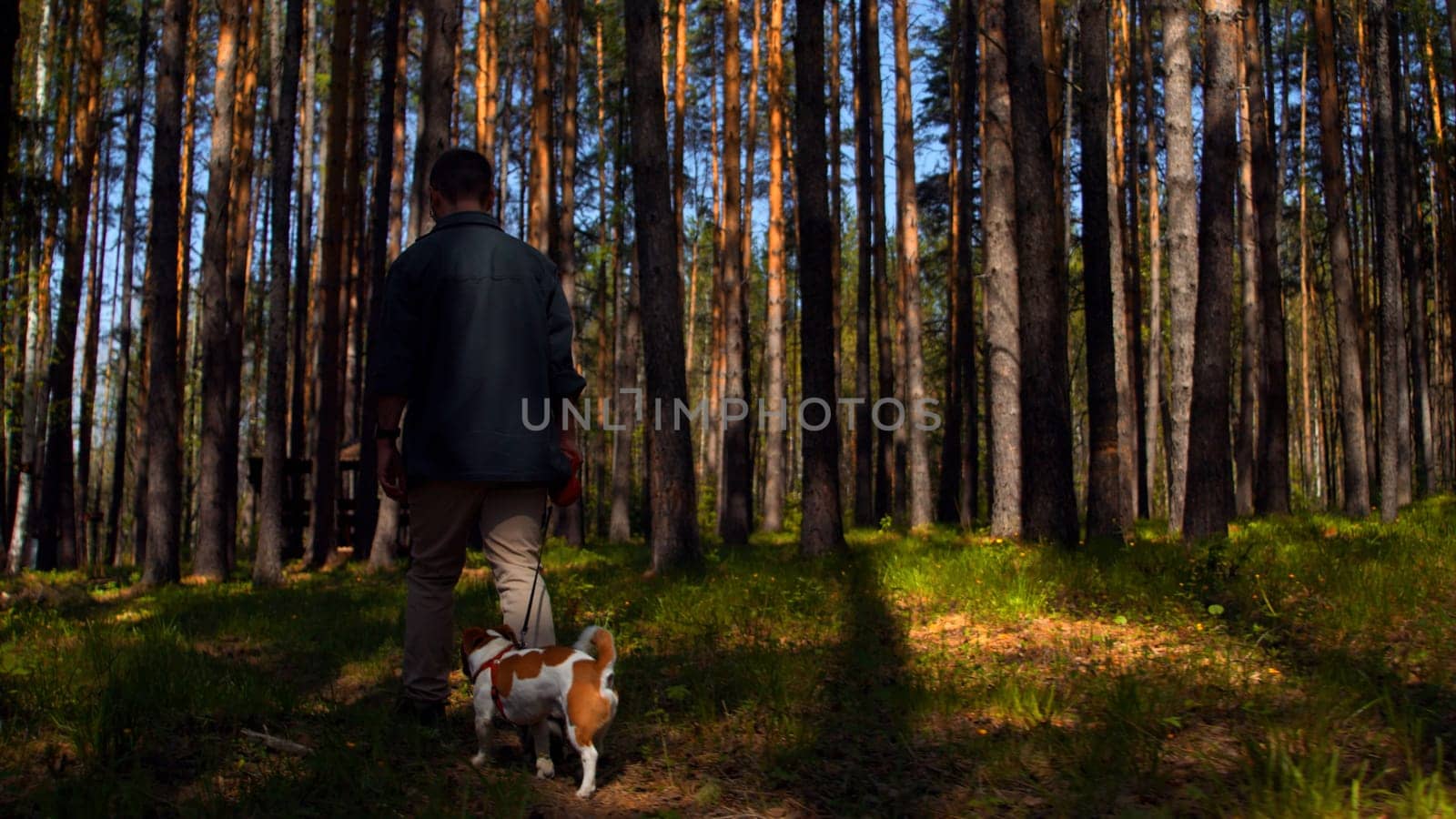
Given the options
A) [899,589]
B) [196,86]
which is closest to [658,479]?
[899,589]

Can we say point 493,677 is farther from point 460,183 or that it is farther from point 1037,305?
point 1037,305

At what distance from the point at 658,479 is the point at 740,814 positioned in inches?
242

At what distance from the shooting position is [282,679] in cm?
545

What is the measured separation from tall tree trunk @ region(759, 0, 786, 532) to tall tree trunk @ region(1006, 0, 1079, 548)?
8.34m

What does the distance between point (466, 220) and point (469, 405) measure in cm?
75

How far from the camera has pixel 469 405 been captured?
3715 millimetres

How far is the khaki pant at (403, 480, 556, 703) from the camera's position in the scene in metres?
3.82

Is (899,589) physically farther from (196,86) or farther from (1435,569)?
(196,86)

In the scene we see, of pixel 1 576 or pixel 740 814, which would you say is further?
pixel 1 576

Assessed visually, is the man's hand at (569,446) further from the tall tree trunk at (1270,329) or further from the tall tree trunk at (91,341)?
the tall tree trunk at (91,341)

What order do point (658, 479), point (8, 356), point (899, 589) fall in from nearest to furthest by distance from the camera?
point (899, 589) < point (658, 479) < point (8, 356)

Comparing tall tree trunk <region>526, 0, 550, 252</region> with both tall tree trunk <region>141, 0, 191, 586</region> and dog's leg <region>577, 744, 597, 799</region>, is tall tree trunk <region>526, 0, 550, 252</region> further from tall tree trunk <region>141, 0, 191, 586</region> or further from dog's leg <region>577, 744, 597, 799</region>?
dog's leg <region>577, 744, 597, 799</region>

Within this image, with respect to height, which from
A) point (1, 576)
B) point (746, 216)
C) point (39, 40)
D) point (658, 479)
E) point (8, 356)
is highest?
point (39, 40)

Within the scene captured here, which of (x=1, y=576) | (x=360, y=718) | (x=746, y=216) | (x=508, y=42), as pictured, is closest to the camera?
(x=360, y=718)
